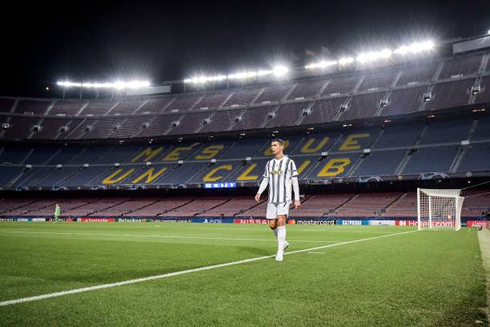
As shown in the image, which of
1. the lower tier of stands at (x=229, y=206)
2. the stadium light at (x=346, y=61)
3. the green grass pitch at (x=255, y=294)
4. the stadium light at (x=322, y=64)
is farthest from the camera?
the stadium light at (x=322, y=64)

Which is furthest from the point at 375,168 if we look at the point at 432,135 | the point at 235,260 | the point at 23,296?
the point at 23,296

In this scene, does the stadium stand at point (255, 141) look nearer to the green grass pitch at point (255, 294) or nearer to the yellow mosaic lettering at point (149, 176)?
the yellow mosaic lettering at point (149, 176)

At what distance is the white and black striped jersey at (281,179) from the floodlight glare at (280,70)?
4789cm

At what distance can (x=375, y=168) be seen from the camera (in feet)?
127

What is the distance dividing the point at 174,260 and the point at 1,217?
49140 mm

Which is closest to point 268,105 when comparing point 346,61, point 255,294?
point 346,61

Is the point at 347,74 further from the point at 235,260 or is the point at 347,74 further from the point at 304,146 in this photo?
the point at 235,260

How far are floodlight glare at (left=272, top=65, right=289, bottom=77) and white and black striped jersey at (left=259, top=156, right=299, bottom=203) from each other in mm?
47892

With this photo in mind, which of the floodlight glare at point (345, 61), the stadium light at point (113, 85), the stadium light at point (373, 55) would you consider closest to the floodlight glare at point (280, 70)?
the floodlight glare at point (345, 61)

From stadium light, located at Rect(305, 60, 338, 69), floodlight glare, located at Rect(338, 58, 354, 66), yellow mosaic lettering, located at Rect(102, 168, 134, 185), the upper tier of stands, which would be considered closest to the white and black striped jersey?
the upper tier of stands

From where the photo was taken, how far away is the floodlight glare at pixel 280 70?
176 feet

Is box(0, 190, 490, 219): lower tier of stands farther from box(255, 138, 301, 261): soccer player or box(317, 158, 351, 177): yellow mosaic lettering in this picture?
box(255, 138, 301, 261): soccer player

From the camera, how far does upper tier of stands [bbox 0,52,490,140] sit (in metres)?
41.9

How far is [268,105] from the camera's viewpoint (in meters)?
51.8
